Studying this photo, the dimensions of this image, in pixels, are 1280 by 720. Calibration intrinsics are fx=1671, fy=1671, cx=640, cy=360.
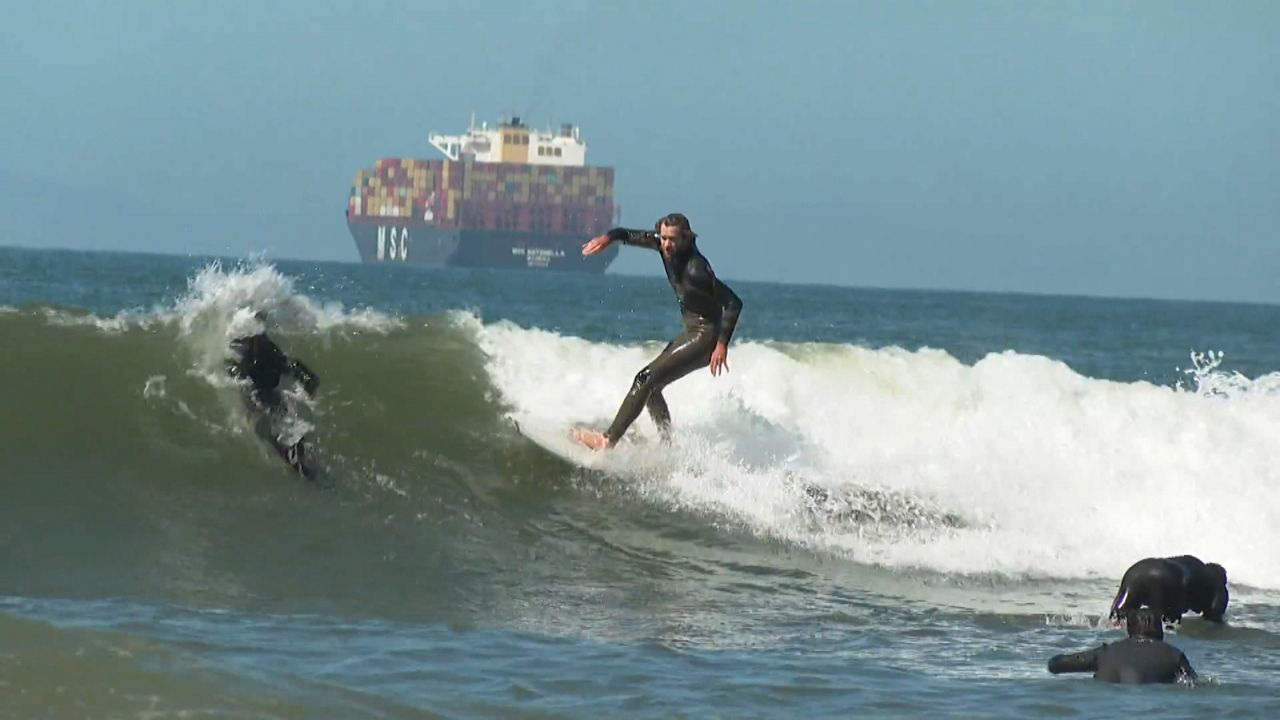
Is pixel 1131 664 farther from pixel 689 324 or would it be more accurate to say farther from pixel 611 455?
pixel 611 455

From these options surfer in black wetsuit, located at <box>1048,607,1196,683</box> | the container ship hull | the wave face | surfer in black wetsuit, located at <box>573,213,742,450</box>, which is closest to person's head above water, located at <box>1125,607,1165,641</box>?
surfer in black wetsuit, located at <box>1048,607,1196,683</box>

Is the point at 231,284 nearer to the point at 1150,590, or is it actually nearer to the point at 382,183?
the point at 1150,590

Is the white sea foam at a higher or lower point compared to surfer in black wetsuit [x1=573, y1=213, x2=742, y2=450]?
lower

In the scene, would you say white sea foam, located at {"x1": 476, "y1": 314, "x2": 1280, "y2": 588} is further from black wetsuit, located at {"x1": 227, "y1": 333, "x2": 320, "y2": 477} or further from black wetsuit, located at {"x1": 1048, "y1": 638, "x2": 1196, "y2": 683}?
black wetsuit, located at {"x1": 1048, "y1": 638, "x2": 1196, "y2": 683}

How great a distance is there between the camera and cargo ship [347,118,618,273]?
4505 inches

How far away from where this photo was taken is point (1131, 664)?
7.18 meters

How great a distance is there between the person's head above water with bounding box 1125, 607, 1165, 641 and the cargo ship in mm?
103919

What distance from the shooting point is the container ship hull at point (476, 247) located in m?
114

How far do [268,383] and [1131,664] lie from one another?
5932 millimetres

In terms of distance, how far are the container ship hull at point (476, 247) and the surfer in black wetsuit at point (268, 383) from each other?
328ft

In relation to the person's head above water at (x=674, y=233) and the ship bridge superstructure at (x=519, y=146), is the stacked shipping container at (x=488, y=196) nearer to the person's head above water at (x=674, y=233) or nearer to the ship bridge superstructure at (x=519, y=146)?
the ship bridge superstructure at (x=519, y=146)

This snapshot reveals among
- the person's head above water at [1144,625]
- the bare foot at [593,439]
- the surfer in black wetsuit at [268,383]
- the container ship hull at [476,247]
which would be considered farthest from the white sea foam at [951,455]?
the container ship hull at [476,247]

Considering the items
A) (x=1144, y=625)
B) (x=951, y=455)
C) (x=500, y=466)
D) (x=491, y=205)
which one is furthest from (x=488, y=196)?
(x=1144, y=625)

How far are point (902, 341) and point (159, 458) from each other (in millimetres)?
28881
